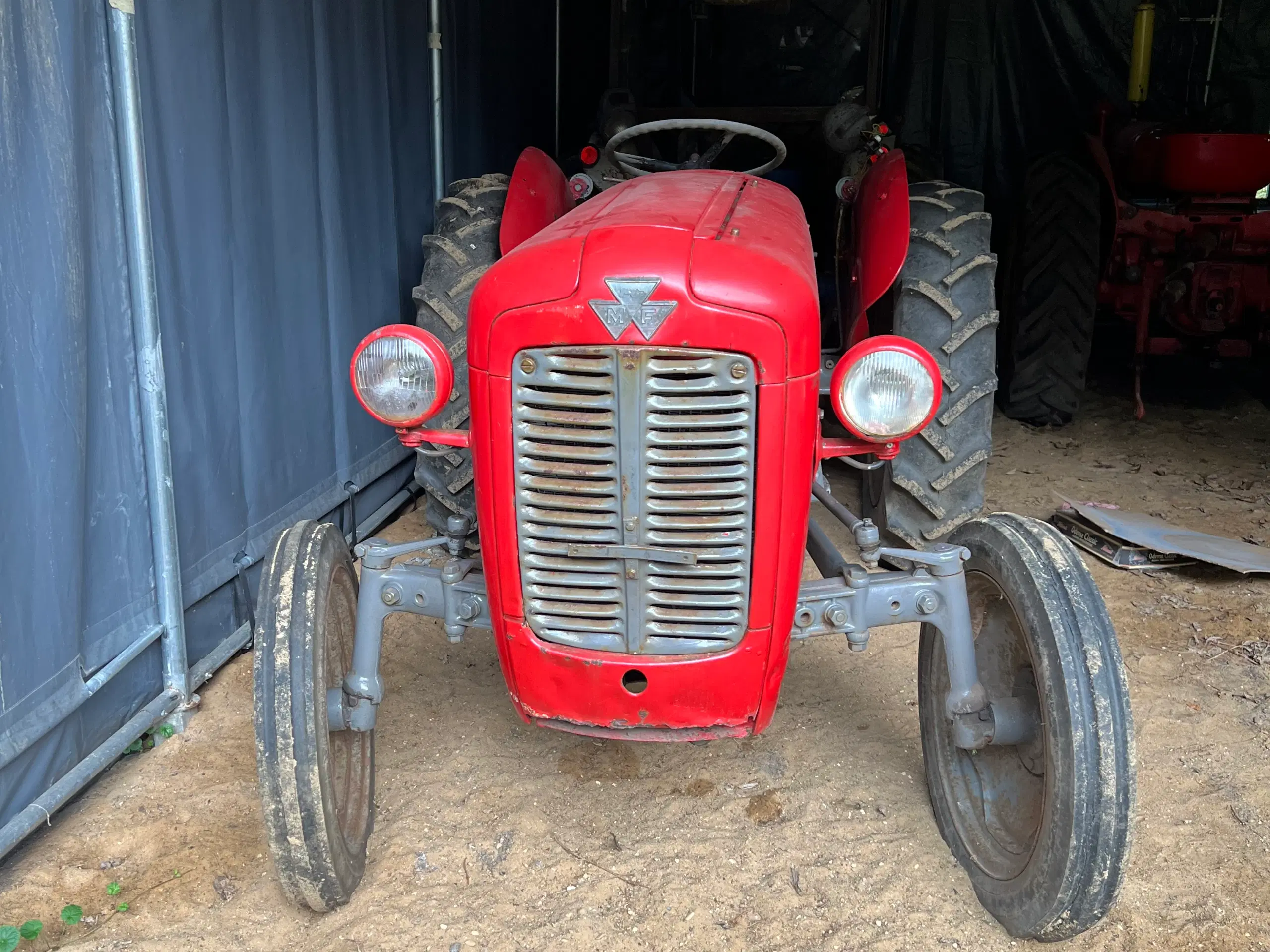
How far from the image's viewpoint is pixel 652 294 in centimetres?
188

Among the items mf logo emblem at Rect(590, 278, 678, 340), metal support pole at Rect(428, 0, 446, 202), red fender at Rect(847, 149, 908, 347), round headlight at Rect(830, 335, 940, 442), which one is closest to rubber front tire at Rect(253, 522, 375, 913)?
mf logo emblem at Rect(590, 278, 678, 340)

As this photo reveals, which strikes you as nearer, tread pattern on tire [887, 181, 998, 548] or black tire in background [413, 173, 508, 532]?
tread pattern on tire [887, 181, 998, 548]

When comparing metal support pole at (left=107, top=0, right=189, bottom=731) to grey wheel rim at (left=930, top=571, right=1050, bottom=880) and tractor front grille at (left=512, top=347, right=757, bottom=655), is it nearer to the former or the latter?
tractor front grille at (left=512, top=347, right=757, bottom=655)

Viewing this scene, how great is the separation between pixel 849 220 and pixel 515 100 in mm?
2814

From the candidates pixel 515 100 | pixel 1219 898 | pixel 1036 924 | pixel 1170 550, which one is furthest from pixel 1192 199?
pixel 1036 924

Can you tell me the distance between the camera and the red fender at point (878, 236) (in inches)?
130

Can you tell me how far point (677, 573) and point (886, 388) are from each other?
547 millimetres

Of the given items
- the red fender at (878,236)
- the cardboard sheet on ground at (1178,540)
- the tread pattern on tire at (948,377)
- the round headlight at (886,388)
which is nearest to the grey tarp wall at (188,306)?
the round headlight at (886,388)

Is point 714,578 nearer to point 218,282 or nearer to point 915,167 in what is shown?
point 218,282

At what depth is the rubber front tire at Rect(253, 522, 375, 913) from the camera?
2043mm

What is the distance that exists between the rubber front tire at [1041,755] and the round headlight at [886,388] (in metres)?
0.47

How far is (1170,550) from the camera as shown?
13.5 ft

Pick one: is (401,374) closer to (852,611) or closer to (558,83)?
(852,611)

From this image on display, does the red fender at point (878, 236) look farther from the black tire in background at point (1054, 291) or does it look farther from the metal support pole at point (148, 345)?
the black tire in background at point (1054, 291)
